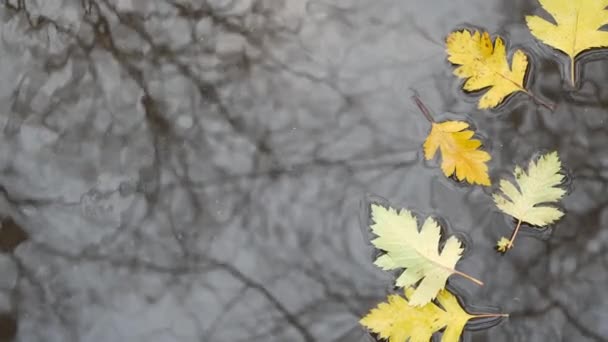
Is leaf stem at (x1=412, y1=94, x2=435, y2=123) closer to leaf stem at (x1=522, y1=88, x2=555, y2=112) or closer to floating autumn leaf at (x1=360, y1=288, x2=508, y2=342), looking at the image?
leaf stem at (x1=522, y1=88, x2=555, y2=112)

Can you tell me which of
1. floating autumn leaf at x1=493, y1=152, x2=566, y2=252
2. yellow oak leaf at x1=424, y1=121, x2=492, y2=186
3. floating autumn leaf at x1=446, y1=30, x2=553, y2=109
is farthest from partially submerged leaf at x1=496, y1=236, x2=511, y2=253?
floating autumn leaf at x1=446, y1=30, x2=553, y2=109

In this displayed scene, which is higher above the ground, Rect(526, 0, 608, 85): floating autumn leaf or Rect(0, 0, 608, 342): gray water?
Rect(526, 0, 608, 85): floating autumn leaf

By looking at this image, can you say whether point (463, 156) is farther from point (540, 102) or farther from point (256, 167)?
point (256, 167)

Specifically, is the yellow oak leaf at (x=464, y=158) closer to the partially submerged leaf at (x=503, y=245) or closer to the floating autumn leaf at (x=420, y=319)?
the partially submerged leaf at (x=503, y=245)

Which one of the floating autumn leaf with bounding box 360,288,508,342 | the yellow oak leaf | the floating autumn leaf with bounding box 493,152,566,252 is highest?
the yellow oak leaf

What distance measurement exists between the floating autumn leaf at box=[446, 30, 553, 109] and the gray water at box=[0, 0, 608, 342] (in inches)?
1.0

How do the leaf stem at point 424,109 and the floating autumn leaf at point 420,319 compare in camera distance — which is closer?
the floating autumn leaf at point 420,319

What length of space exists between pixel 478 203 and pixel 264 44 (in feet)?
1.90

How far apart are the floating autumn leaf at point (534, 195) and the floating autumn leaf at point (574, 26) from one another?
0.69ft

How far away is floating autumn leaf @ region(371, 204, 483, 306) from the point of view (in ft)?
4.76

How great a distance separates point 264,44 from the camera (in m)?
1.63

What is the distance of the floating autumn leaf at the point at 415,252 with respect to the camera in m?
1.45

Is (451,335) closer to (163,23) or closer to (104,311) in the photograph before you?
(104,311)

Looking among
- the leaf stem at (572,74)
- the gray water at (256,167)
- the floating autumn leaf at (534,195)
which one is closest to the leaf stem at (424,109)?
the gray water at (256,167)
